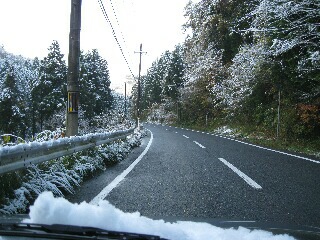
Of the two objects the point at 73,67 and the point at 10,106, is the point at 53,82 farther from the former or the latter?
the point at 73,67

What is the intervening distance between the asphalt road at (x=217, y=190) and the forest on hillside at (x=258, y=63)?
570 cm

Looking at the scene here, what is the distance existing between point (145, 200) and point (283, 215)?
1808 millimetres

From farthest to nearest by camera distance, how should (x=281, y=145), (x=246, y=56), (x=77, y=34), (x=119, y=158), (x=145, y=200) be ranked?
(x=246, y=56) → (x=281, y=145) → (x=119, y=158) → (x=77, y=34) → (x=145, y=200)

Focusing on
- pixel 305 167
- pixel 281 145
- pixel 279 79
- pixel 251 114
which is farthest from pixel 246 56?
pixel 305 167

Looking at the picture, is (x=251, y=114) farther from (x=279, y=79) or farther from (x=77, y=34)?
(x=77, y=34)

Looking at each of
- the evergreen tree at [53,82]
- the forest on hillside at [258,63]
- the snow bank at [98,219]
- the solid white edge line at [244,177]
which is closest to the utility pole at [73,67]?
the solid white edge line at [244,177]

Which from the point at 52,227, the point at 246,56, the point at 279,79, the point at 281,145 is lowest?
the point at 281,145

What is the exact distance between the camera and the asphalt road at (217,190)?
3.84 meters

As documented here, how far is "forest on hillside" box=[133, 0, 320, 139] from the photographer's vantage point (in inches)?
468

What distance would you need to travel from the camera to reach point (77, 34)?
8023 millimetres

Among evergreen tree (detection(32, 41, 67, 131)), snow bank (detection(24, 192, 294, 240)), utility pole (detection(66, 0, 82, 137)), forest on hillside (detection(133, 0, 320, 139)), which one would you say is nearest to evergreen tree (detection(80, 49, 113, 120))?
evergreen tree (detection(32, 41, 67, 131))

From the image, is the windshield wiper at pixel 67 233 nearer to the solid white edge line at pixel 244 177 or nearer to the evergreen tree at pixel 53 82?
the solid white edge line at pixel 244 177

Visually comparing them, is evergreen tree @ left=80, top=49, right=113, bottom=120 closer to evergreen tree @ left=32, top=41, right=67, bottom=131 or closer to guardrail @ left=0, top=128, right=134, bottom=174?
evergreen tree @ left=32, top=41, right=67, bottom=131

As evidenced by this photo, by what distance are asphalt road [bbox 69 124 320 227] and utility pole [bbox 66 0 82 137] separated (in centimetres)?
163
